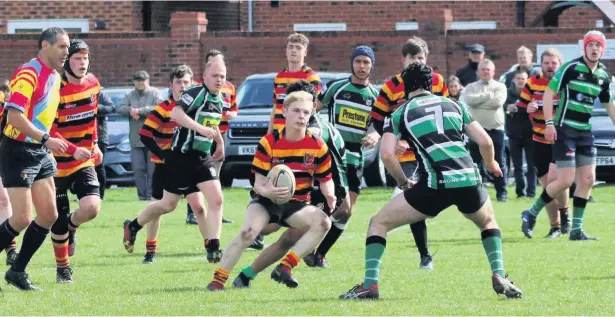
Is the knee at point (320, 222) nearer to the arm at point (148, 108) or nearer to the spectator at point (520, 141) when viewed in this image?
the arm at point (148, 108)

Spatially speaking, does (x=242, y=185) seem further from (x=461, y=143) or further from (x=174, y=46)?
(x=461, y=143)

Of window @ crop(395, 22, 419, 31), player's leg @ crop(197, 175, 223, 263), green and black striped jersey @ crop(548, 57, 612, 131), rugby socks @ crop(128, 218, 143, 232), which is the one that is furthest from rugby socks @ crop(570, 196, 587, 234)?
window @ crop(395, 22, 419, 31)

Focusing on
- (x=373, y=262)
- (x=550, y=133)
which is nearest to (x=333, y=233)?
(x=373, y=262)

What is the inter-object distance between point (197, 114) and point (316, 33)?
50.7 ft

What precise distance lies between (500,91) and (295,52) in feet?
21.2

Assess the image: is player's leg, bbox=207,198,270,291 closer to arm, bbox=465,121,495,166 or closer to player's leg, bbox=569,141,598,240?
arm, bbox=465,121,495,166

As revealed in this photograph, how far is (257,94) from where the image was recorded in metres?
21.7

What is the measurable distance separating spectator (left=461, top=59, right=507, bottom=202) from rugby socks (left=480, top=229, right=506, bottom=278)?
1001cm

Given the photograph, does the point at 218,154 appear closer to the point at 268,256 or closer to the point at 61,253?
the point at 61,253

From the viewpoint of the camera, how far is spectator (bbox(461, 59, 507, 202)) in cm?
1927

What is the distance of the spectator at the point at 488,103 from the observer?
63.2 ft

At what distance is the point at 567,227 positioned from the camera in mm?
14328

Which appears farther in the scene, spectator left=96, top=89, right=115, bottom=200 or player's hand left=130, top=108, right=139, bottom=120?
player's hand left=130, top=108, right=139, bottom=120

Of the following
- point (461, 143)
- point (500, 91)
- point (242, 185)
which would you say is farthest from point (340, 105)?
point (242, 185)
